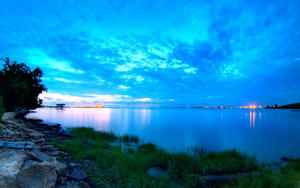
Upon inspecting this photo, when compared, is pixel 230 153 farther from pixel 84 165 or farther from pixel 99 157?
pixel 84 165

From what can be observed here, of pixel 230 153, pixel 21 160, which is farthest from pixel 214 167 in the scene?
pixel 21 160

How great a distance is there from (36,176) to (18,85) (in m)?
32.5

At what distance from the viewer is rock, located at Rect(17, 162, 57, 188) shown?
12.9ft

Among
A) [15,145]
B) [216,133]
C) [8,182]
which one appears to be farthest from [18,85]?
[216,133]

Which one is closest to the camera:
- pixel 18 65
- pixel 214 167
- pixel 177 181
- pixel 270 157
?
pixel 177 181

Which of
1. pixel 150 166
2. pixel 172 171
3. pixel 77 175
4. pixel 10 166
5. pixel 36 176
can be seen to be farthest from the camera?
pixel 150 166

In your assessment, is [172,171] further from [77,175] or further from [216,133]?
[216,133]

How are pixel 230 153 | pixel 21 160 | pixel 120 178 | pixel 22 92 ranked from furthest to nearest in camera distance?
pixel 22 92, pixel 230 153, pixel 120 178, pixel 21 160

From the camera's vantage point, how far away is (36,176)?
399cm

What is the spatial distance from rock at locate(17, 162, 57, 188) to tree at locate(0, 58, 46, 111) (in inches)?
1264

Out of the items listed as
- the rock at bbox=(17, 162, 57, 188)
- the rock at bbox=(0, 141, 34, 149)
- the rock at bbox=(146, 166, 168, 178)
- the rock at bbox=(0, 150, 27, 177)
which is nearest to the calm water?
the rock at bbox=(146, 166, 168, 178)

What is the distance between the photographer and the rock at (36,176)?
3920 mm

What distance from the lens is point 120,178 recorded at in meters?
5.93

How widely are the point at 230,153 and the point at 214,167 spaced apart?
12.5 ft
